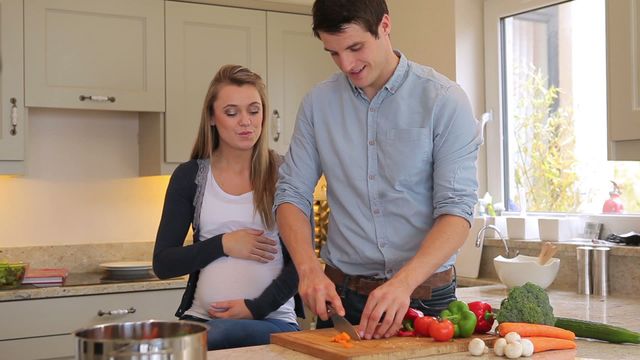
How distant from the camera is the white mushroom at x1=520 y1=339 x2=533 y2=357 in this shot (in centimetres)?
159

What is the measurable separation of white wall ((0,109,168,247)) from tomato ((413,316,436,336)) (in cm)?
256

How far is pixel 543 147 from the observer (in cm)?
350

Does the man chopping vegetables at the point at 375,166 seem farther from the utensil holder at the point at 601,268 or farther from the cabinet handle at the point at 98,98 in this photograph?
the cabinet handle at the point at 98,98

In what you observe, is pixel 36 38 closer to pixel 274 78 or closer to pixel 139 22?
pixel 139 22

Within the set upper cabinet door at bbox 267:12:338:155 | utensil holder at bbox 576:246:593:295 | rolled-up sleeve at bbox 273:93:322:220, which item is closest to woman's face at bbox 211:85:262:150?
rolled-up sleeve at bbox 273:93:322:220

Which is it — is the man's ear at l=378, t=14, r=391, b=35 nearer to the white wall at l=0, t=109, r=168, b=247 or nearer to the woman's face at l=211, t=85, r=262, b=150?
the woman's face at l=211, t=85, r=262, b=150

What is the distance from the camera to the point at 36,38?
3496 mm

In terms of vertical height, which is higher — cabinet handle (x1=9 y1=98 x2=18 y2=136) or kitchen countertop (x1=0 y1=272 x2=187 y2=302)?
cabinet handle (x1=9 y1=98 x2=18 y2=136)

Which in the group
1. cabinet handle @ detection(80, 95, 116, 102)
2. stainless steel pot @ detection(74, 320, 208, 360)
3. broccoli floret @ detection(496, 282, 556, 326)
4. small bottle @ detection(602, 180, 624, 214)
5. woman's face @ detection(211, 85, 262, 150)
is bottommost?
broccoli floret @ detection(496, 282, 556, 326)

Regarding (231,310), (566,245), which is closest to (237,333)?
(231,310)

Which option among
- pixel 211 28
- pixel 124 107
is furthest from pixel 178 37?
pixel 124 107

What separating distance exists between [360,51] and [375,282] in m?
0.56

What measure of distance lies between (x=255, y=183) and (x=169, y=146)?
5.50 ft

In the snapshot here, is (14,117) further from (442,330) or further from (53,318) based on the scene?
(442,330)
